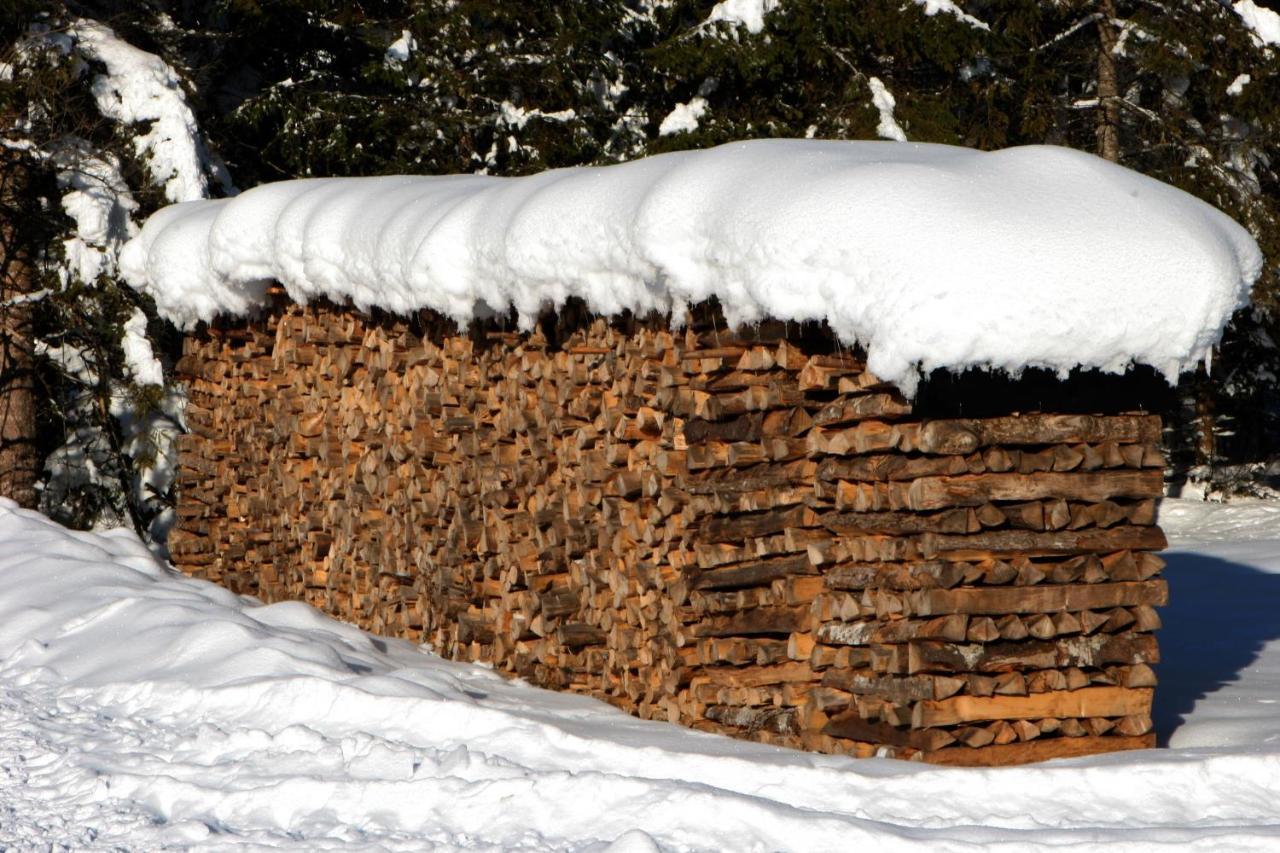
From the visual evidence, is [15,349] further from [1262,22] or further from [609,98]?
[1262,22]

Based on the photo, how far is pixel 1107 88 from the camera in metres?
14.9

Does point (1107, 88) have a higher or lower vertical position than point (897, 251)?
higher

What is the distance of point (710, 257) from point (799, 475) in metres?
0.87

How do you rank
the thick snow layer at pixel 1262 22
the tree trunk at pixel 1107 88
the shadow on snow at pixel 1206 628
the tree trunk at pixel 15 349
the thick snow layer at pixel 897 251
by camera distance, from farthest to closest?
the tree trunk at pixel 1107 88 → the thick snow layer at pixel 1262 22 → the tree trunk at pixel 15 349 → the shadow on snow at pixel 1206 628 → the thick snow layer at pixel 897 251

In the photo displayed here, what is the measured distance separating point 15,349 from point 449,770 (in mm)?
8479

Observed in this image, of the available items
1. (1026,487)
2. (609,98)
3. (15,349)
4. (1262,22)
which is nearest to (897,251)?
(1026,487)

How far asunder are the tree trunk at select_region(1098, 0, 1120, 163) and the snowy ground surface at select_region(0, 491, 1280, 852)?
27.7 ft

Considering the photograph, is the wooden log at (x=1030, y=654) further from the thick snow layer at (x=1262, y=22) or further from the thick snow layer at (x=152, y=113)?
the thick snow layer at (x=1262, y=22)

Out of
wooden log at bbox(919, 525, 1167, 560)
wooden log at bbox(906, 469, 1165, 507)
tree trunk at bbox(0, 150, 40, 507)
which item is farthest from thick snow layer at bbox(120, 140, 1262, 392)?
tree trunk at bbox(0, 150, 40, 507)

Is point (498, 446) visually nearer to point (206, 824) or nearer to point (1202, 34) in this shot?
point (206, 824)

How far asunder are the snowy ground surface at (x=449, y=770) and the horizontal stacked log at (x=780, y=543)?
250 millimetres

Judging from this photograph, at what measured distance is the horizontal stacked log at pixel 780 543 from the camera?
5.24 m

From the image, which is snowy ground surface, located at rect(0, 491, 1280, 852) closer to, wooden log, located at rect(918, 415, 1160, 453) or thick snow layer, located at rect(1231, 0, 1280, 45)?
wooden log, located at rect(918, 415, 1160, 453)

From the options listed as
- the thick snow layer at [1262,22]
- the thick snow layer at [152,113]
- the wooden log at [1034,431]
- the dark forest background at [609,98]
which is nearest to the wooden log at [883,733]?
the wooden log at [1034,431]
